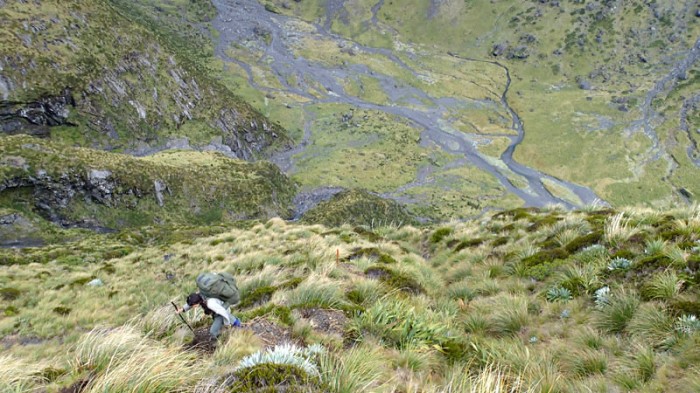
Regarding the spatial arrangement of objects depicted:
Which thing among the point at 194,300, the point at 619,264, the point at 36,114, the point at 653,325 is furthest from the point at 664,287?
the point at 36,114

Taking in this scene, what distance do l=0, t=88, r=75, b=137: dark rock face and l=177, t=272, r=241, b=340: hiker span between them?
285ft

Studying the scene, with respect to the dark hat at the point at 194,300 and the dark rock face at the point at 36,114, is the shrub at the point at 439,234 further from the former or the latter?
the dark rock face at the point at 36,114

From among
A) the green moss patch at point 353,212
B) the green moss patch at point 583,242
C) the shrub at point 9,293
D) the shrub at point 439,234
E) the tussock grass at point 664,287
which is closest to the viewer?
the tussock grass at point 664,287

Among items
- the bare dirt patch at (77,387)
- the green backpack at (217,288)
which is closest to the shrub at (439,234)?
the green backpack at (217,288)

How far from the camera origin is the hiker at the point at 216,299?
5.78 meters

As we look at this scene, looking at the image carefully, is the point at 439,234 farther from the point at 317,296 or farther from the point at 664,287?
the point at 664,287

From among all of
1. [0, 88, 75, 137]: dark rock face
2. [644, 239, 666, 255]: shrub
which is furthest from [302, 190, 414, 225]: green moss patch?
[0, 88, 75, 137]: dark rock face

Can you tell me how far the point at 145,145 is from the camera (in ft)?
284

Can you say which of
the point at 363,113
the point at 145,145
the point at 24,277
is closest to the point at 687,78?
the point at 363,113

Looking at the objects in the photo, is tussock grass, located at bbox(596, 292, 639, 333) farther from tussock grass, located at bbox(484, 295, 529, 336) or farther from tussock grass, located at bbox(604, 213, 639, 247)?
tussock grass, located at bbox(604, 213, 639, 247)

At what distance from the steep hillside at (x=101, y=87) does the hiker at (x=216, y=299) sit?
87.1m

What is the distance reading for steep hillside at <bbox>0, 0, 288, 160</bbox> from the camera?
233 feet

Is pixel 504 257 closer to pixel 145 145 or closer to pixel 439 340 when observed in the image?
pixel 439 340

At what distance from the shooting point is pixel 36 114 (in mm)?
70625
